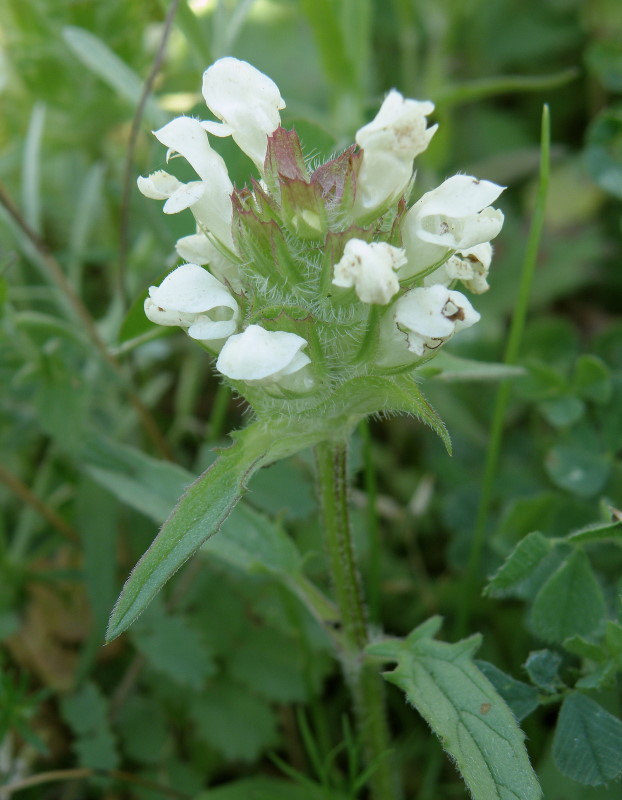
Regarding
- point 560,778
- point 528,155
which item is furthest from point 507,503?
point 528,155

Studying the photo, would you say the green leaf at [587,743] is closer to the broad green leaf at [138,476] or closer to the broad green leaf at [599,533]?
the broad green leaf at [599,533]

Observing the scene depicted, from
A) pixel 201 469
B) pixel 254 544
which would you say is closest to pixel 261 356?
pixel 254 544

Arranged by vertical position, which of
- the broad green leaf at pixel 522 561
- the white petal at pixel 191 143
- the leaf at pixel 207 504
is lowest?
the broad green leaf at pixel 522 561

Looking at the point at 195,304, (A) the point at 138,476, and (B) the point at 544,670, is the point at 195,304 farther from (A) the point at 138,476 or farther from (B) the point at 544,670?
(B) the point at 544,670

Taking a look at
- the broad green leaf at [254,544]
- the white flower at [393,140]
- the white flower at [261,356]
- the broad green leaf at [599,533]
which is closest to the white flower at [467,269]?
the white flower at [393,140]

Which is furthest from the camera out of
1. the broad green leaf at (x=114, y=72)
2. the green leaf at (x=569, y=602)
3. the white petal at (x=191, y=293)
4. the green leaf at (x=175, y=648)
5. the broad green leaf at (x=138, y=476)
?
the broad green leaf at (x=114, y=72)

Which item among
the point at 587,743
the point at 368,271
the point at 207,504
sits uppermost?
the point at 368,271

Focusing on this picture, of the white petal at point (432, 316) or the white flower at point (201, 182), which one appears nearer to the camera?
the white petal at point (432, 316)

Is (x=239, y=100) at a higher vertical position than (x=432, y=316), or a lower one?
higher

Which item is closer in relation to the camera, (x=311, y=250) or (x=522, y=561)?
(x=311, y=250)
